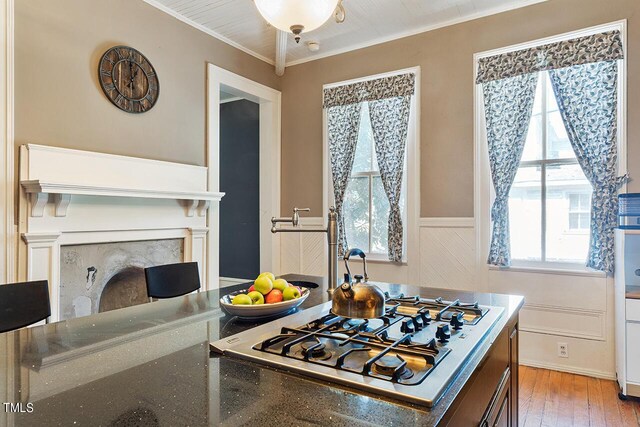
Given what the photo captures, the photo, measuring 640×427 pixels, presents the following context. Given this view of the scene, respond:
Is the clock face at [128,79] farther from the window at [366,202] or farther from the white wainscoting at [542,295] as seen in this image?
the white wainscoting at [542,295]

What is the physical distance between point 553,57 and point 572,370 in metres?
2.42

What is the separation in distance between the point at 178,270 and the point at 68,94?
4.97ft

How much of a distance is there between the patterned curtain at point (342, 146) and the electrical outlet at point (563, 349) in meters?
1.98

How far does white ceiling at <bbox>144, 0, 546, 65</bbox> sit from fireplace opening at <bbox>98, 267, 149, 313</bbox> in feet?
7.20

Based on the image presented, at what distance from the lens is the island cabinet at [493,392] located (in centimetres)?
87

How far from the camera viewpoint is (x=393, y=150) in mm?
3730

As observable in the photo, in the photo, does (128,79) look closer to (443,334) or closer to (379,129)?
(379,129)

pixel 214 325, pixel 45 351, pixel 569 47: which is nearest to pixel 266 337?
pixel 214 325

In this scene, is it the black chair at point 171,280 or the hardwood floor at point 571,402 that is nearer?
the black chair at point 171,280

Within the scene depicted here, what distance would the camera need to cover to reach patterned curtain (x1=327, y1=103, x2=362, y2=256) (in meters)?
3.97

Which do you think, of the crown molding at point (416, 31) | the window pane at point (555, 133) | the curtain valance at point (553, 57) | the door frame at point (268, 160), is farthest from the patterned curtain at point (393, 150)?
the door frame at point (268, 160)

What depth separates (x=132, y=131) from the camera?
3.08 metres

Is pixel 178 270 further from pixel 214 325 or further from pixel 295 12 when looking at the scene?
pixel 295 12

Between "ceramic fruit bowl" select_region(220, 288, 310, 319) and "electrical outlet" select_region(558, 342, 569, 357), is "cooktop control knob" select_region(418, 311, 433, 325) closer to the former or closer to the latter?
"ceramic fruit bowl" select_region(220, 288, 310, 319)
